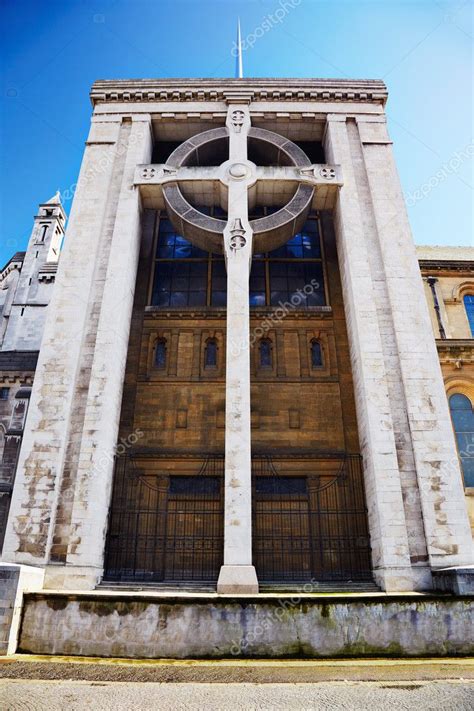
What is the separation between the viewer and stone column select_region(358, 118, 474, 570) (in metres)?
12.0

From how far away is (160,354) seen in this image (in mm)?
17844

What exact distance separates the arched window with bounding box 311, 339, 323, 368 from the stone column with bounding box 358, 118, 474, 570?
363cm

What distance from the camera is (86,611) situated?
29.2ft

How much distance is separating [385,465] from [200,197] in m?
12.3

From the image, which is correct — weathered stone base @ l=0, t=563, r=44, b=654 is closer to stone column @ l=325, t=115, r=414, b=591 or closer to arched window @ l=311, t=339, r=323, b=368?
stone column @ l=325, t=115, r=414, b=591

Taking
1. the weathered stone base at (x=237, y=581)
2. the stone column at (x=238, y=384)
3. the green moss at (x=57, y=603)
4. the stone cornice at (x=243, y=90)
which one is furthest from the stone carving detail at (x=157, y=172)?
the green moss at (x=57, y=603)

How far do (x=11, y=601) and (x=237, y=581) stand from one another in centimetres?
489

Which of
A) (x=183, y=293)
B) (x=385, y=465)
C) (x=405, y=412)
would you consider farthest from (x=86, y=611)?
(x=183, y=293)

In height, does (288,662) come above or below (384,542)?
below

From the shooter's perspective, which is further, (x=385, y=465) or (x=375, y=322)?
(x=375, y=322)

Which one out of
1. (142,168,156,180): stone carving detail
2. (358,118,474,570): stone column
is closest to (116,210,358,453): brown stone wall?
(358,118,474,570): stone column

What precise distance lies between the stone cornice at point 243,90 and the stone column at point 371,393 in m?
2.22

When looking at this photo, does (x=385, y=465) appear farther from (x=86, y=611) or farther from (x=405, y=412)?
(x=86, y=611)

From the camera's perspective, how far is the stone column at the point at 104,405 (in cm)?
1196
